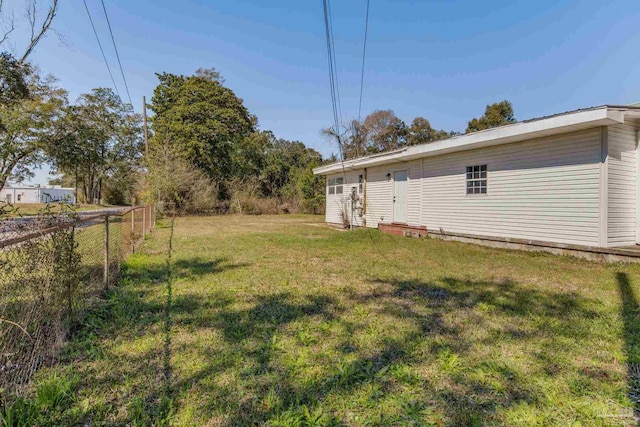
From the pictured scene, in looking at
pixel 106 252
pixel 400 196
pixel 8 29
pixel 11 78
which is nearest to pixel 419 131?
pixel 400 196

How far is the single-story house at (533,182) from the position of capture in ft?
20.3

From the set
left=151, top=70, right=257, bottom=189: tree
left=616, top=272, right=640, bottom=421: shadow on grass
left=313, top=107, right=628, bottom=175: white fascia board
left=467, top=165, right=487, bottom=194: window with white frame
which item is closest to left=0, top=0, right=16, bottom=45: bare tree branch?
left=151, top=70, right=257, bottom=189: tree

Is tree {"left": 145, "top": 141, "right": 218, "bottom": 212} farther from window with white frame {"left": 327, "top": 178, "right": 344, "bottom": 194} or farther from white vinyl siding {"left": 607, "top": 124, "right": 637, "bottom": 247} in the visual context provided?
white vinyl siding {"left": 607, "top": 124, "right": 637, "bottom": 247}

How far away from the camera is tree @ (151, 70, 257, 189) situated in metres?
22.6

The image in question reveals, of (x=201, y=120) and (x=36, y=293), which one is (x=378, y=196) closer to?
(x=36, y=293)

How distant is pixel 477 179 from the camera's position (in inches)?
340

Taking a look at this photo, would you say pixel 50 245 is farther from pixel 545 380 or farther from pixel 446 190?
pixel 446 190

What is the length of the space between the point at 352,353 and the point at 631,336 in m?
2.58

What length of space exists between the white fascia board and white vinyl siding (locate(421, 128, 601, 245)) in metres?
0.32

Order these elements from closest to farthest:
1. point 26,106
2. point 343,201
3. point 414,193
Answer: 1. point 414,193
2. point 343,201
3. point 26,106

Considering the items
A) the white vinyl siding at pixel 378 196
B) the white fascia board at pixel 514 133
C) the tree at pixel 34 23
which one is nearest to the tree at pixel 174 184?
the tree at pixel 34 23

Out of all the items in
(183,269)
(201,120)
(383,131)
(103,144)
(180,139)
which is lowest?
(183,269)

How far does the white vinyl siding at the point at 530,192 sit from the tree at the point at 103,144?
81.1 feet

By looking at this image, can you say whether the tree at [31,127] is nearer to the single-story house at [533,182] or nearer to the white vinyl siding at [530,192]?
the single-story house at [533,182]
